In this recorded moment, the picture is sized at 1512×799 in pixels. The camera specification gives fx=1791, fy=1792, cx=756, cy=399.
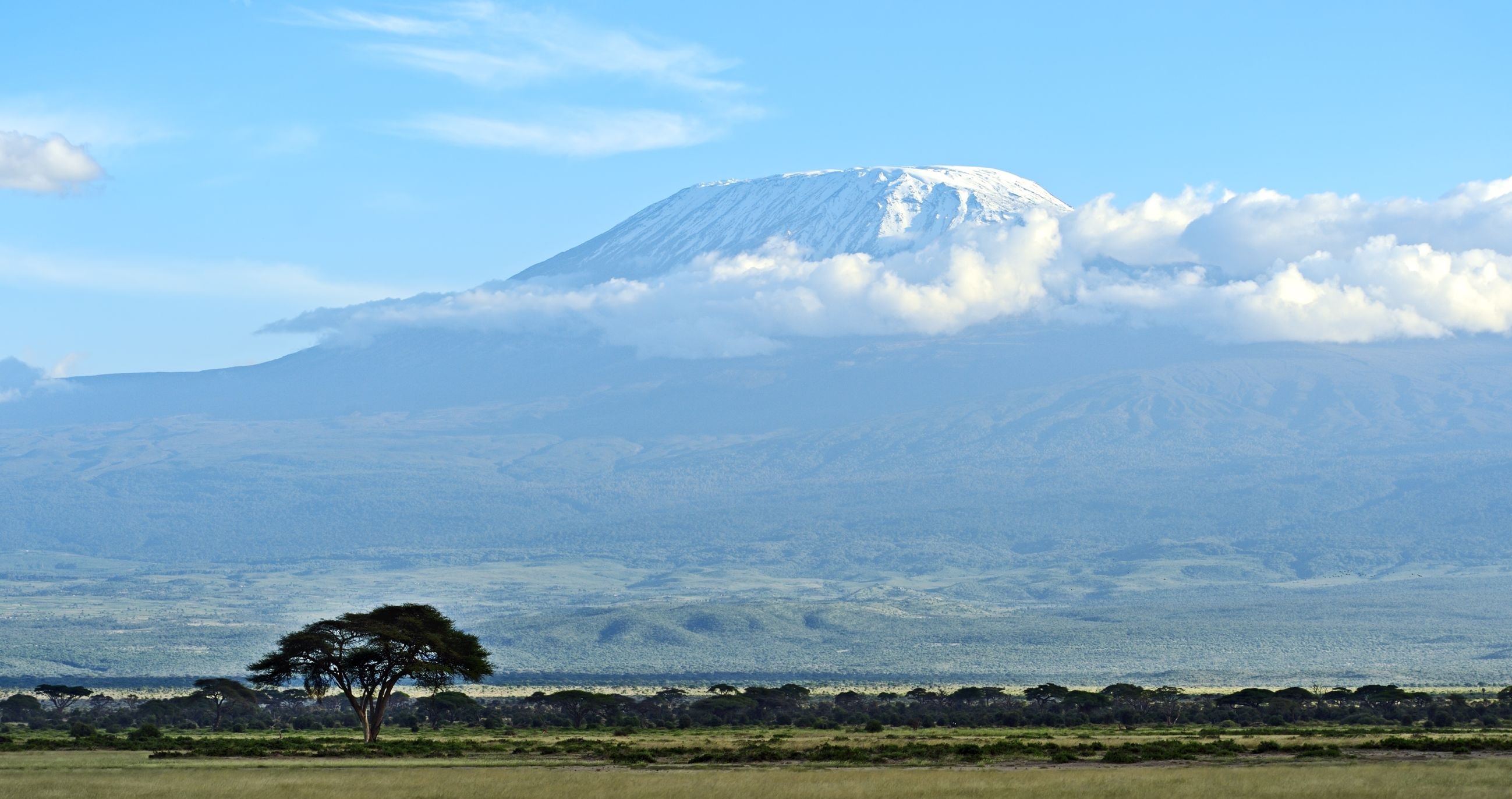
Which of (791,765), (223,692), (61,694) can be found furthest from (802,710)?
(61,694)

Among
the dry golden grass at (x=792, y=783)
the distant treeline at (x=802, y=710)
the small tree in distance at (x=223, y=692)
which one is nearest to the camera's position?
the dry golden grass at (x=792, y=783)

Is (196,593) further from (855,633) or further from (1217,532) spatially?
(1217,532)

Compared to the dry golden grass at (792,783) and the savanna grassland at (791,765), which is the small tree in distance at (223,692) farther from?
the dry golden grass at (792,783)

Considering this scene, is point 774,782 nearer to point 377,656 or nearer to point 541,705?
point 377,656

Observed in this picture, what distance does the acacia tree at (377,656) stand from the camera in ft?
116

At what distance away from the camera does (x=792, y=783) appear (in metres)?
25.1

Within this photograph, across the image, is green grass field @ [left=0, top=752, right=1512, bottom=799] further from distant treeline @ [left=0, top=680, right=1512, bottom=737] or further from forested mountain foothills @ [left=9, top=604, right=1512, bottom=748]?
distant treeline @ [left=0, top=680, right=1512, bottom=737]

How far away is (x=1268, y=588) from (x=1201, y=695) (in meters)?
95.7

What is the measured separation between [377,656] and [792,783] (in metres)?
13.0

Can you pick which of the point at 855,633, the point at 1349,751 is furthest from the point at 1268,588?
the point at 1349,751

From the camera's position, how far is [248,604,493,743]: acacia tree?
1395 inches

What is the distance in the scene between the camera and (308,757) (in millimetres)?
31375

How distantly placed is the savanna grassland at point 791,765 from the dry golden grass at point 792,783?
6 centimetres

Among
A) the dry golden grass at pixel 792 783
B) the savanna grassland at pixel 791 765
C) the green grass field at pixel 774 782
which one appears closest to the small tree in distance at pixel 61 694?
the savanna grassland at pixel 791 765
